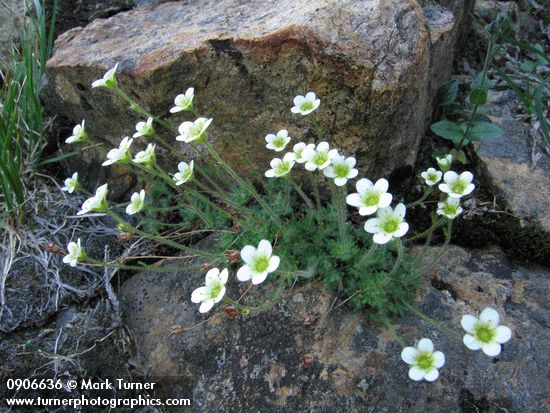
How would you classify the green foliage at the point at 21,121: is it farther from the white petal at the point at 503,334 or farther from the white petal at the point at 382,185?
the white petal at the point at 503,334

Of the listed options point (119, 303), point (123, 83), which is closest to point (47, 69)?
point (123, 83)

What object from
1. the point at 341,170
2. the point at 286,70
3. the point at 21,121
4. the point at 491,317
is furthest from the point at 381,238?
the point at 21,121

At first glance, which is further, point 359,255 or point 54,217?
point 54,217

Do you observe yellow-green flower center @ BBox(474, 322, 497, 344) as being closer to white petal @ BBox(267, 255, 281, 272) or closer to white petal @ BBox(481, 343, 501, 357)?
white petal @ BBox(481, 343, 501, 357)

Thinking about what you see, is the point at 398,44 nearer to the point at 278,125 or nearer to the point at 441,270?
the point at 278,125

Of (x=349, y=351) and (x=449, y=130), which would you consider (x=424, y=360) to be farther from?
(x=449, y=130)

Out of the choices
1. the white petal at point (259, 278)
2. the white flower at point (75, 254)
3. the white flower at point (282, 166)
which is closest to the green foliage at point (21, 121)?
the white flower at point (75, 254)

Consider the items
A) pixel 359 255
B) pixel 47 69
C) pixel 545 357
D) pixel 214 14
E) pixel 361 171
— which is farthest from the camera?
pixel 47 69
